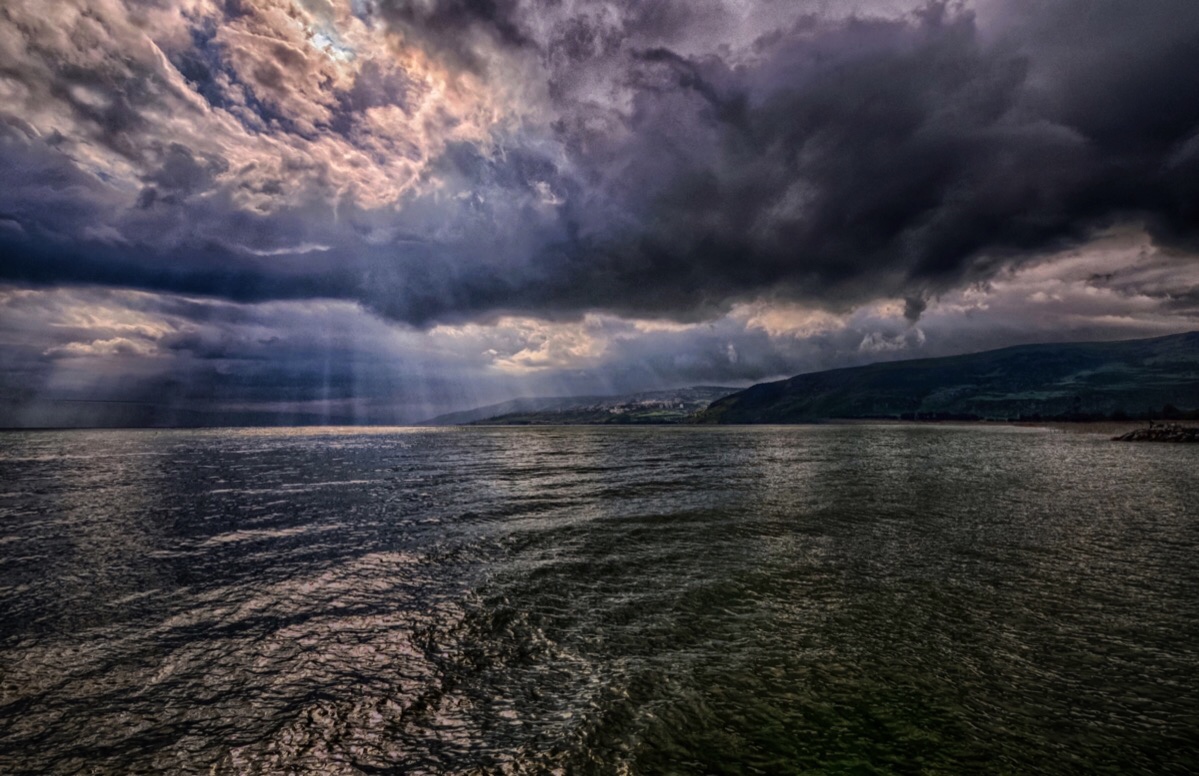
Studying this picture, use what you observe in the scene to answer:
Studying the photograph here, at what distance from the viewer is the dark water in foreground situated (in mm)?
9781

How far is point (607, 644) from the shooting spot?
14.5m

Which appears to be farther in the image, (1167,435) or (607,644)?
(1167,435)

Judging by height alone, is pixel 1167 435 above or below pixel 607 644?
below

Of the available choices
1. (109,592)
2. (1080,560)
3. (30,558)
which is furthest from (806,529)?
(30,558)

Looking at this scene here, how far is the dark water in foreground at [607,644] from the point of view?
9.78 m

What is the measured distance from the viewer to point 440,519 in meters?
34.6

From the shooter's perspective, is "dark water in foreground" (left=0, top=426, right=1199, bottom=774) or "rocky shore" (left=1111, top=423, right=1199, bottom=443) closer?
"dark water in foreground" (left=0, top=426, right=1199, bottom=774)

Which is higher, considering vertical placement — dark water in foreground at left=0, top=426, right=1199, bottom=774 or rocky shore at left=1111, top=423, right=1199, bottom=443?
dark water in foreground at left=0, top=426, right=1199, bottom=774

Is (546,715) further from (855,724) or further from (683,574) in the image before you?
(683,574)

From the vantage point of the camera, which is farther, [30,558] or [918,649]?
[30,558]

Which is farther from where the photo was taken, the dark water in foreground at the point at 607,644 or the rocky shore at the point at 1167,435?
the rocky shore at the point at 1167,435

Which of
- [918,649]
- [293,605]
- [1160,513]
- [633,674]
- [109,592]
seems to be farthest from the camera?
[1160,513]

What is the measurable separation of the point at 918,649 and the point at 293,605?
19.8m

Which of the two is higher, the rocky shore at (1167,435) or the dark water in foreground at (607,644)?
the dark water in foreground at (607,644)
